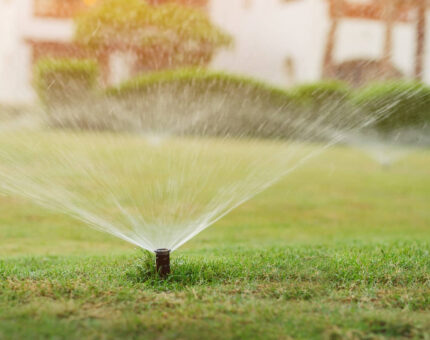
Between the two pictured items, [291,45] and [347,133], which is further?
[291,45]

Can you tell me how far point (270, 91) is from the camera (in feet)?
52.4

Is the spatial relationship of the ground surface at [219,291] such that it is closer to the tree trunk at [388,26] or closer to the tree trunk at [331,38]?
the tree trunk at [388,26]

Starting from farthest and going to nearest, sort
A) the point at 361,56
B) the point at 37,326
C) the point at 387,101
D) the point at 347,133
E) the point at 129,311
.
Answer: the point at 361,56
the point at 387,101
the point at 347,133
the point at 129,311
the point at 37,326

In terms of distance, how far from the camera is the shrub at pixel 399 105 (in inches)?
554

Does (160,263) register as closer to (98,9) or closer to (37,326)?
(37,326)

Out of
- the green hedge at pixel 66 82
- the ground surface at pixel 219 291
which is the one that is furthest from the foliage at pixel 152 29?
the ground surface at pixel 219 291

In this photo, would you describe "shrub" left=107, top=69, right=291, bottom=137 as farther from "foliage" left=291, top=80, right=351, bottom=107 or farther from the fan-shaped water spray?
"foliage" left=291, top=80, right=351, bottom=107

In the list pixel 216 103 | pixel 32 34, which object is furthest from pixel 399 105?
pixel 32 34

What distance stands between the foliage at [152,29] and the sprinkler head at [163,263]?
51.8ft

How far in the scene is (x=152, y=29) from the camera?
18.4 metres

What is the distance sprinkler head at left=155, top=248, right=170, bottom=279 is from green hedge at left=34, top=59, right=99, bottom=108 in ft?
43.2

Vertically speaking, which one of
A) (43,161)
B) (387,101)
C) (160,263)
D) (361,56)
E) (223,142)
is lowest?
(160,263)

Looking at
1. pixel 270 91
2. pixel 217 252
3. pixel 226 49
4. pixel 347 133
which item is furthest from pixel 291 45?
pixel 217 252

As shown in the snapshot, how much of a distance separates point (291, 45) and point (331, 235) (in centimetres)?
1624
